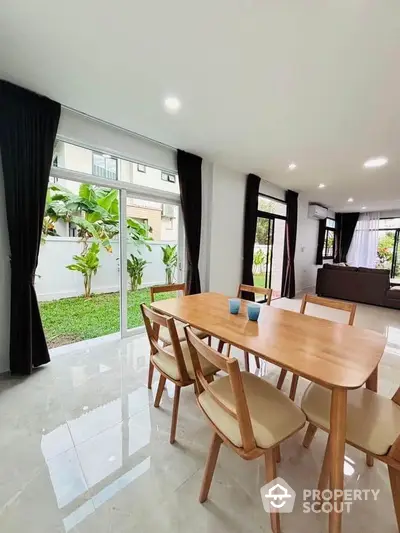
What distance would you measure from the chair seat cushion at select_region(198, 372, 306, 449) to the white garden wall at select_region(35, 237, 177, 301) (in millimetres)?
2880

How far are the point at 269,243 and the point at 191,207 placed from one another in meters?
2.67

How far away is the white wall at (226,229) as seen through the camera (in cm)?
410

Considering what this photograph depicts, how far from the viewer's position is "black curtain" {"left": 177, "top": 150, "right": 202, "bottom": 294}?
3541 mm

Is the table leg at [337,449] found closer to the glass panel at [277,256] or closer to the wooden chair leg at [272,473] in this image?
the wooden chair leg at [272,473]

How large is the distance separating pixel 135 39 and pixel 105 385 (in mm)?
2688

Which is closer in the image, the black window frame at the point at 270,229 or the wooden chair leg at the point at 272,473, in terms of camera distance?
the wooden chair leg at the point at 272,473

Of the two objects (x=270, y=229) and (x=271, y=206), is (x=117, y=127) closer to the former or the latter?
(x=271, y=206)

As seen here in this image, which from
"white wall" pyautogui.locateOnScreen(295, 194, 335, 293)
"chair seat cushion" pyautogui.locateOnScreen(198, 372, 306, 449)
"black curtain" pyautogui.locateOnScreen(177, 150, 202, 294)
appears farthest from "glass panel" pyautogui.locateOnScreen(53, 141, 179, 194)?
"white wall" pyautogui.locateOnScreen(295, 194, 335, 293)

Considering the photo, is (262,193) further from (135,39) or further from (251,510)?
(251,510)

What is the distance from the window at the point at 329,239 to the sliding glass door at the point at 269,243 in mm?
2724

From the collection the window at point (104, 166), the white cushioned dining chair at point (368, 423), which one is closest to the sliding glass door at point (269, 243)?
the window at point (104, 166)

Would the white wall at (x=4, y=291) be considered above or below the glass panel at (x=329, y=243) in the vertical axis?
below

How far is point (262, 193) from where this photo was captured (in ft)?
16.5

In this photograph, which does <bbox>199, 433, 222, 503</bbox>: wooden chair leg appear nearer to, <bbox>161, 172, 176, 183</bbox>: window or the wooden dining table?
the wooden dining table
